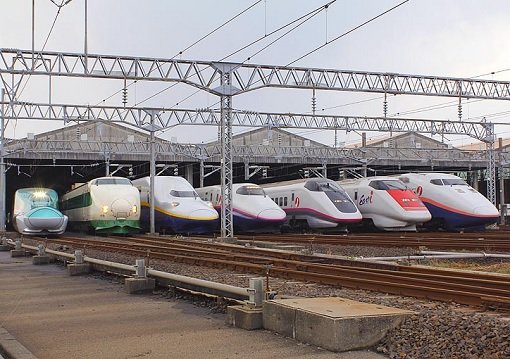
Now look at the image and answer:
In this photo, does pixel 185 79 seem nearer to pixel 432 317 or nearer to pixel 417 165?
pixel 432 317

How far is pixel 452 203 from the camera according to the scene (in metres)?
31.9

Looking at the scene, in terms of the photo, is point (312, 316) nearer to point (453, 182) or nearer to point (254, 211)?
point (254, 211)

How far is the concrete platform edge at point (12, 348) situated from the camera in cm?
677

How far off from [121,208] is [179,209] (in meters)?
2.89

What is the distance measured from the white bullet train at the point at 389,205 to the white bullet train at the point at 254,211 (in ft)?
14.8

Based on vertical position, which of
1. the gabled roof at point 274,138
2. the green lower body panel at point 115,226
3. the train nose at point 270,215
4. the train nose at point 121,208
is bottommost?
the green lower body panel at point 115,226

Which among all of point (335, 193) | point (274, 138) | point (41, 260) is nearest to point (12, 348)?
point (41, 260)

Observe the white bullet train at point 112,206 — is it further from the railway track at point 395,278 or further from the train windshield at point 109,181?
the railway track at point 395,278

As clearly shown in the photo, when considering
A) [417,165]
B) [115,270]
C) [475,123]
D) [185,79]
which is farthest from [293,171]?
[115,270]

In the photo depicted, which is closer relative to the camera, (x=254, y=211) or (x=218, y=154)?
(x=254, y=211)

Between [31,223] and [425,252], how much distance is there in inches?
740

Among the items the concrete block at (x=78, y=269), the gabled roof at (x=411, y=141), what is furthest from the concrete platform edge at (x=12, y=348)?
the gabled roof at (x=411, y=141)

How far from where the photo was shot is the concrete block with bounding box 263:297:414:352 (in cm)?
652

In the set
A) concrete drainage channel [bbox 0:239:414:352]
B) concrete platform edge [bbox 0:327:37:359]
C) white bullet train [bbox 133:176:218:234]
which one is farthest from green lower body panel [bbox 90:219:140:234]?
concrete platform edge [bbox 0:327:37:359]
